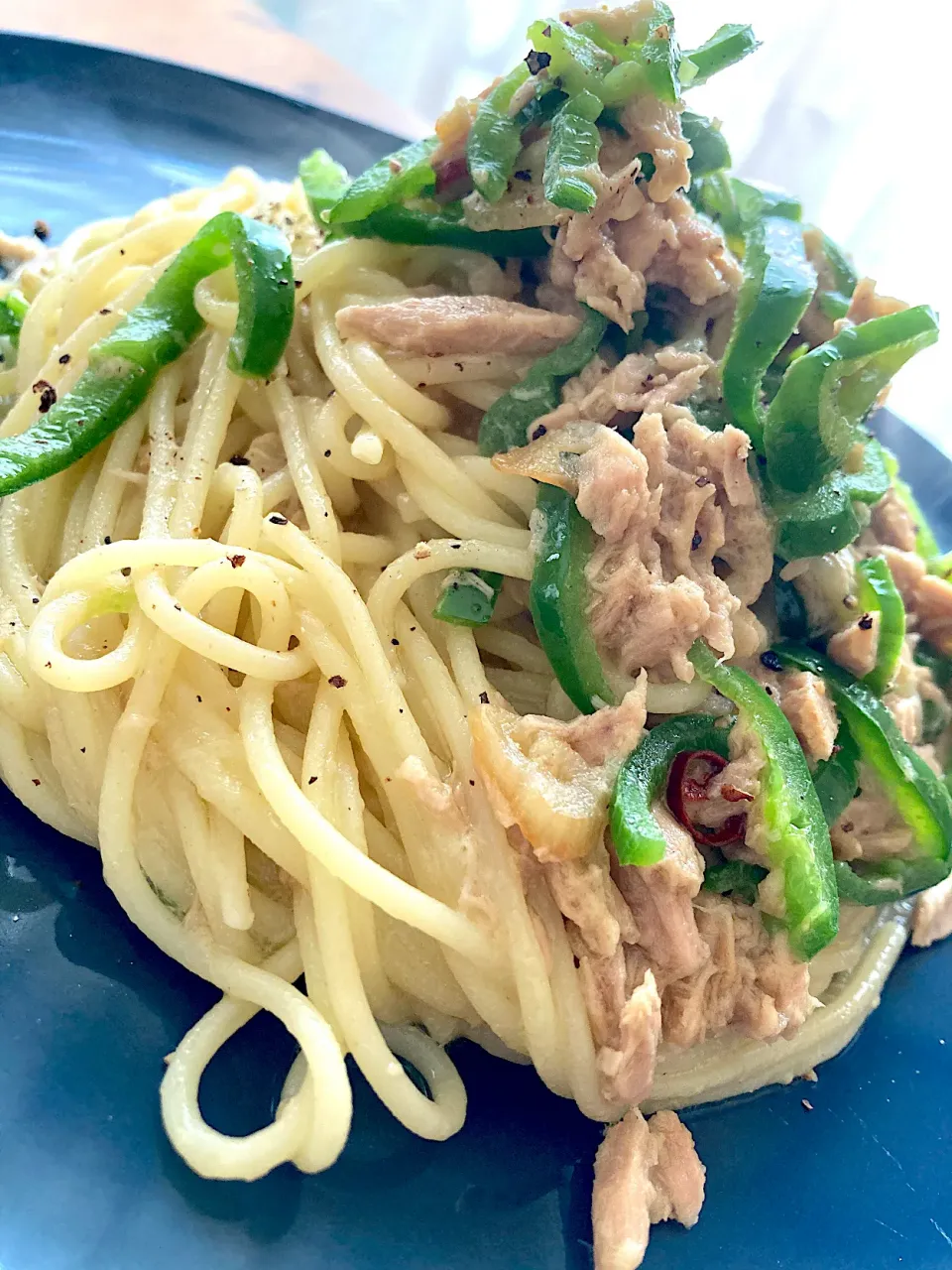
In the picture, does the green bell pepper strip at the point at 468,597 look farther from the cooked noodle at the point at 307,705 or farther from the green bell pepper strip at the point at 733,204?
the green bell pepper strip at the point at 733,204

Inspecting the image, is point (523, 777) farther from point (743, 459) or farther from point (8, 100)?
point (8, 100)

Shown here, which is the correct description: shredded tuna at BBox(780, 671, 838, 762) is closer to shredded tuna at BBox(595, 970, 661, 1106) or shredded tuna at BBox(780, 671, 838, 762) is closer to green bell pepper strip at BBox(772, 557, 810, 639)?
green bell pepper strip at BBox(772, 557, 810, 639)

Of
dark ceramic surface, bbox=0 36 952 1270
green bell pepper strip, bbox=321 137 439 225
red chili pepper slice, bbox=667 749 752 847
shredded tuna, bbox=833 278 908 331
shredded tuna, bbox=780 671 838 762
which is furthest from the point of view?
shredded tuna, bbox=833 278 908 331

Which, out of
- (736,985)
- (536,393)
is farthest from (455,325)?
(736,985)

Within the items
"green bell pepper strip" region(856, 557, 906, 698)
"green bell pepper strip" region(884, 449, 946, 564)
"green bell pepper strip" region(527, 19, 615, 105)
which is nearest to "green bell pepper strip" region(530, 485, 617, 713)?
"green bell pepper strip" region(856, 557, 906, 698)

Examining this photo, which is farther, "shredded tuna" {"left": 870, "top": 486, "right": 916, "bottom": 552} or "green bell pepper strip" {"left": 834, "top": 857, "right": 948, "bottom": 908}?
"shredded tuna" {"left": 870, "top": 486, "right": 916, "bottom": 552}

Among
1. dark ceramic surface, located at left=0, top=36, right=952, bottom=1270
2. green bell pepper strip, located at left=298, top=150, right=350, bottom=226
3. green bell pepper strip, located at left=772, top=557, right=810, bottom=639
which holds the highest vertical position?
green bell pepper strip, located at left=298, top=150, right=350, bottom=226

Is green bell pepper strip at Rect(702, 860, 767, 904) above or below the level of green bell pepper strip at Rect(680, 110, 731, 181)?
below

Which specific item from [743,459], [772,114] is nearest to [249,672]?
[743,459]
